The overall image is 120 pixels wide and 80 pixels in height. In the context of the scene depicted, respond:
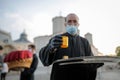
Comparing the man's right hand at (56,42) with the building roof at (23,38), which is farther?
the building roof at (23,38)

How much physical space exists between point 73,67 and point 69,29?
1.56 metres

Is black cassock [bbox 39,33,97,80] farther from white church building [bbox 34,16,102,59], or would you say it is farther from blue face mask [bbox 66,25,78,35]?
white church building [bbox 34,16,102,59]

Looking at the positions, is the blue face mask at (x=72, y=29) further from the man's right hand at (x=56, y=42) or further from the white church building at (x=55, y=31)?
the white church building at (x=55, y=31)

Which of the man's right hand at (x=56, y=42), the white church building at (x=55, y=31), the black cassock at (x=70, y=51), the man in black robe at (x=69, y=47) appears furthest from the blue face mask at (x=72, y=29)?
the white church building at (x=55, y=31)

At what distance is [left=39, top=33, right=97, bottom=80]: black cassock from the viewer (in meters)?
3.69

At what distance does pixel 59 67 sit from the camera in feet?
9.39

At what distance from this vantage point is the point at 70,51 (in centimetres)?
401

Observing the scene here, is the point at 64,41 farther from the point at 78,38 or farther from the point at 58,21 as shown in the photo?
the point at 58,21

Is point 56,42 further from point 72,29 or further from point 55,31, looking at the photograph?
point 55,31

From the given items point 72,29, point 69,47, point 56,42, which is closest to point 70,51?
point 69,47

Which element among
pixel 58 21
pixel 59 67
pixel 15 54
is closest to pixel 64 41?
pixel 59 67

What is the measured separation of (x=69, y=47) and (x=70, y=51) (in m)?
0.06

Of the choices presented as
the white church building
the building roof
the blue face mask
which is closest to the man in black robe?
the blue face mask

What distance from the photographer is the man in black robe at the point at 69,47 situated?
3.57 m
